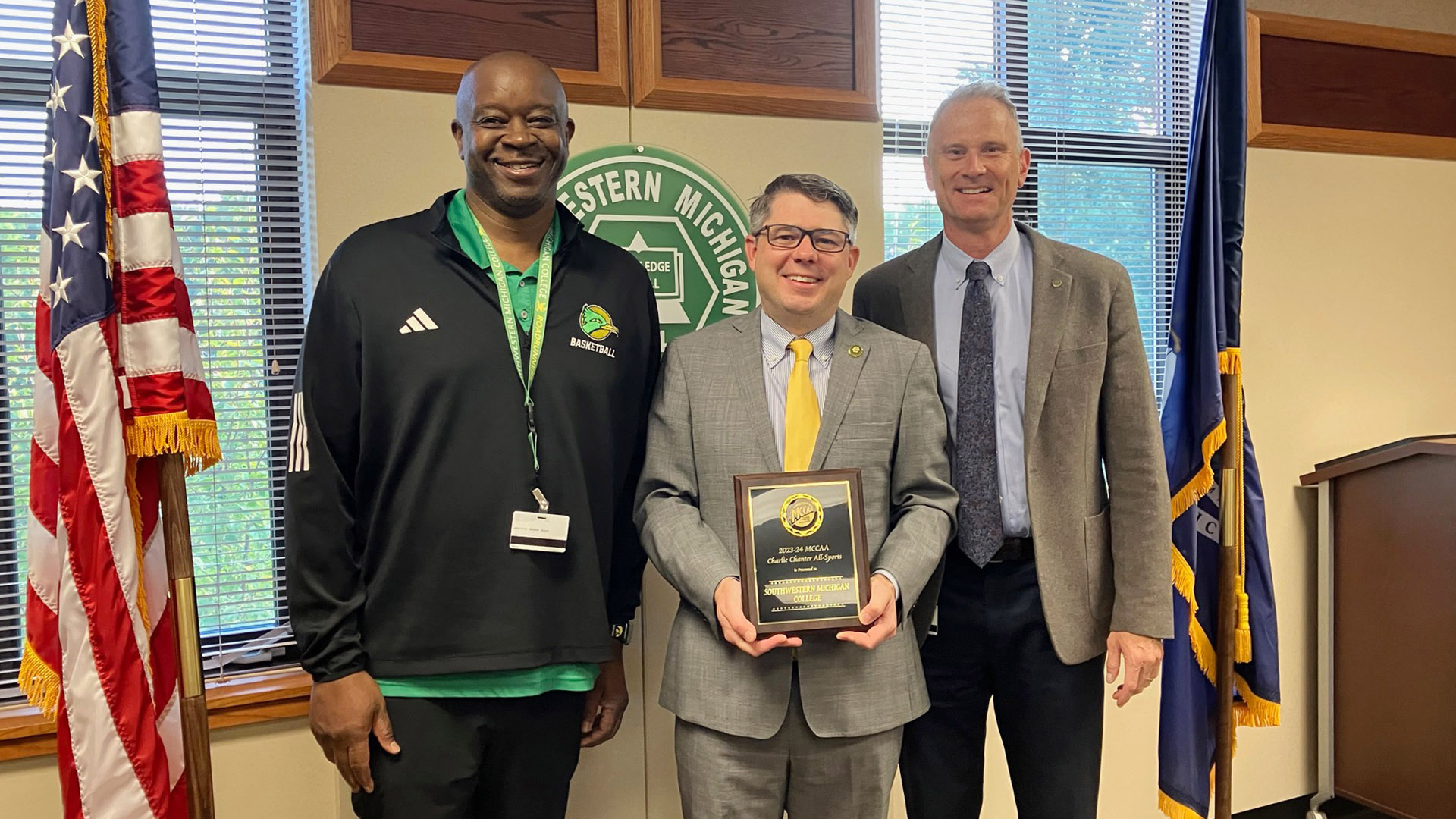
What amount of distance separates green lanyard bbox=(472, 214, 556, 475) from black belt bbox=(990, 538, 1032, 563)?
895 millimetres

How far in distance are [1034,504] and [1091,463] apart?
0.51 feet

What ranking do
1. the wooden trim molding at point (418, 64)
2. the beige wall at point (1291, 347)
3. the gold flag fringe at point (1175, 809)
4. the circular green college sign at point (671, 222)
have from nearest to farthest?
the wooden trim molding at point (418, 64) → the circular green college sign at point (671, 222) → the beige wall at point (1291, 347) → the gold flag fringe at point (1175, 809)

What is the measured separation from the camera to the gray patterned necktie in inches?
78.8

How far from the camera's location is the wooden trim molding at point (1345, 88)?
3221 millimetres

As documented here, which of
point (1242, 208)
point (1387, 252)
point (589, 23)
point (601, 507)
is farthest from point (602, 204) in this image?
point (1387, 252)

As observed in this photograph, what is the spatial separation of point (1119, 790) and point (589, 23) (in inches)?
105

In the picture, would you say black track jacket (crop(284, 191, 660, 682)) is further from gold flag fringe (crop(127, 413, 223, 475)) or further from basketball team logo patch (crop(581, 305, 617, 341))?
gold flag fringe (crop(127, 413, 223, 475))

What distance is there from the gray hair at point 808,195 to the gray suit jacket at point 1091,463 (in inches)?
17.9

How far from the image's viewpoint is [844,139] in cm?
267

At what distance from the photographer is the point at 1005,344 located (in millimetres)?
2066

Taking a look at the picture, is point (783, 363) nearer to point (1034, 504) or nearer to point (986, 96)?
point (1034, 504)

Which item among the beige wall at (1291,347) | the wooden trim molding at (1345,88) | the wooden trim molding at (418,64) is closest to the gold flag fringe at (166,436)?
the wooden trim molding at (418,64)

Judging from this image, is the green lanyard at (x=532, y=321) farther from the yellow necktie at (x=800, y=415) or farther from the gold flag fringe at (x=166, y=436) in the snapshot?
the gold flag fringe at (x=166, y=436)

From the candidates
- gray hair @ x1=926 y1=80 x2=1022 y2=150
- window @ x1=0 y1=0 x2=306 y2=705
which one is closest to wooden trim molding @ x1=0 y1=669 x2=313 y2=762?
window @ x1=0 y1=0 x2=306 y2=705
